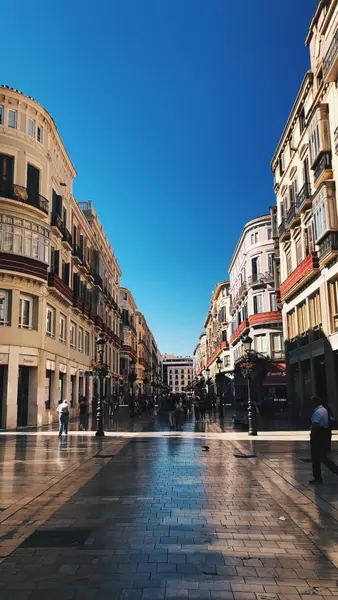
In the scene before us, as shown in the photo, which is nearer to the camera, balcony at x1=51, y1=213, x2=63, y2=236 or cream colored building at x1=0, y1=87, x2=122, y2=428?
cream colored building at x1=0, y1=87, x2=122, y2=428

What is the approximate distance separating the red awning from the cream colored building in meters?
14.9

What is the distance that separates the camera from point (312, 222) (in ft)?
93.7

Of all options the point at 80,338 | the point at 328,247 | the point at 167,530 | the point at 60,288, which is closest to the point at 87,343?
the point at 80,338

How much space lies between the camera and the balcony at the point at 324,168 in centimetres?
2425

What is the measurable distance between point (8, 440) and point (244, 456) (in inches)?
413

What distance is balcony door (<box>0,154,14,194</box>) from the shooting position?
27891 mm

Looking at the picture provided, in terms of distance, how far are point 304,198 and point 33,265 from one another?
15.8m

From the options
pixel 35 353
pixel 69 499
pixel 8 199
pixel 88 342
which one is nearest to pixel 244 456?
pixel 69 499

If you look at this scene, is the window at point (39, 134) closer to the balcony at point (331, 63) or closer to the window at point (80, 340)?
the balcony at point (331, 63)

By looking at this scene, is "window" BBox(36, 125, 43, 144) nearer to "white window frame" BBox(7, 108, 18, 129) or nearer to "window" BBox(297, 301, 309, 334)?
"white window frame" BBox(7, 108, 18, 129)

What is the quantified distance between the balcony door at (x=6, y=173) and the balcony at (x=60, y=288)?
5710 mm

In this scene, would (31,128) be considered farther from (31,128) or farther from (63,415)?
(63,415)

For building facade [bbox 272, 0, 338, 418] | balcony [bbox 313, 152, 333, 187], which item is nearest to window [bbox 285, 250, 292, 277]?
building facade [bbox 272, 0, 338, 418]

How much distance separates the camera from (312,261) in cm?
2642
